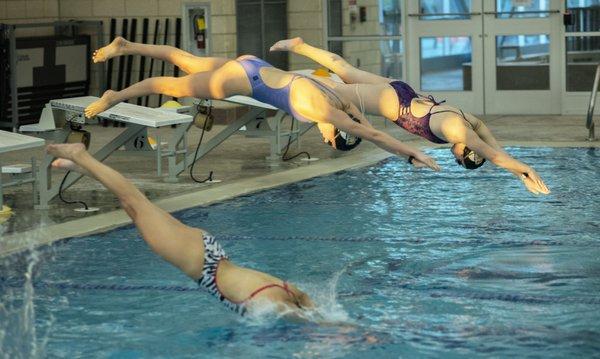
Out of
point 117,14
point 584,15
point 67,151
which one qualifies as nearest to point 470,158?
point 67,151

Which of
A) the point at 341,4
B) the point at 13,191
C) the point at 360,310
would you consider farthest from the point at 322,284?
the point at 341,4

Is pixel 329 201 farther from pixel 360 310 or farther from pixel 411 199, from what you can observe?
pixel 360 310

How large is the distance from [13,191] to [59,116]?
1.15m

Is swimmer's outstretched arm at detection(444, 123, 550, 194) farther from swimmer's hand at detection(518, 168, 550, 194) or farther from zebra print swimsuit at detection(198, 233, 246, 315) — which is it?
zebra print swimsuit at detection(198, 233, 246, 315)

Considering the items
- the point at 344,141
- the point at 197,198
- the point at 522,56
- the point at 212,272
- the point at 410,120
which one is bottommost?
the point at 197,198

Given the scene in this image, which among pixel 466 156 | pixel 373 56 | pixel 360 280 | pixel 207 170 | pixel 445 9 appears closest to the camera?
pixel 360 280

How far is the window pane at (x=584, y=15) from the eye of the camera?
15672mm

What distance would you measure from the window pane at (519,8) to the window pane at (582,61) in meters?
0.58

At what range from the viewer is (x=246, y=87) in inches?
324

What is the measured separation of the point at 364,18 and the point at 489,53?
197 centimetres

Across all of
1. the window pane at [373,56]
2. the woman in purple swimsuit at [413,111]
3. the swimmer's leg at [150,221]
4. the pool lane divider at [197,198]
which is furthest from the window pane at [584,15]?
the swimmer's leg at [150,221]

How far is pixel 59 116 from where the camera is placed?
10656 millimetres

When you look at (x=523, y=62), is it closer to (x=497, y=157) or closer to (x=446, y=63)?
(x=446, y=63)

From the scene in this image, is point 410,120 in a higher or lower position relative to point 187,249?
higher
